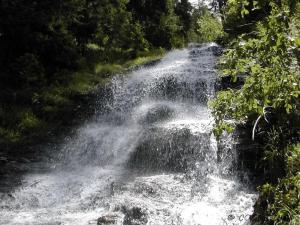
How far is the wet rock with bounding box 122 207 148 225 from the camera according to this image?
8.83 meters

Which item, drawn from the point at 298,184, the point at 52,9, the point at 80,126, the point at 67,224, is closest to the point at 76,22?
the point at 52,9

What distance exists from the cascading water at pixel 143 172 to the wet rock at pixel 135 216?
0.02m

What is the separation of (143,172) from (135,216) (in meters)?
3.63

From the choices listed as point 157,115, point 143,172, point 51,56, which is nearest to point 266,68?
point 143,172

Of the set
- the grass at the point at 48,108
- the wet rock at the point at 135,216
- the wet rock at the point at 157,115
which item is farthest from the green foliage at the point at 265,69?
the grass at the point at 48,108

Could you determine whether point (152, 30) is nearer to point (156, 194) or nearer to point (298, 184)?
point (156, 194)

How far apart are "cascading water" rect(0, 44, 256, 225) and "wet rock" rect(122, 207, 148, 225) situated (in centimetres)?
2

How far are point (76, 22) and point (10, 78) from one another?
237 inches

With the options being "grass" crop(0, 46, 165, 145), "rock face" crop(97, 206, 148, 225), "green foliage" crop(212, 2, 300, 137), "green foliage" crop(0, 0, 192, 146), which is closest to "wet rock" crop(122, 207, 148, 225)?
"rock face" crop(97, 206, 148, 225)

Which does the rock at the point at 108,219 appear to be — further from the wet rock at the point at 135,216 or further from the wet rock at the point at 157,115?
the wet rock at the point at 157,115

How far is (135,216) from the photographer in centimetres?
903

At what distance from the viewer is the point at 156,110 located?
16781mm

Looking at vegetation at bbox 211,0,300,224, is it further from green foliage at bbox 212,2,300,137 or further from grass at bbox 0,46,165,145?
grass at bbox 0,46,165,145

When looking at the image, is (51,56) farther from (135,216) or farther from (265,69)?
(265,69)
